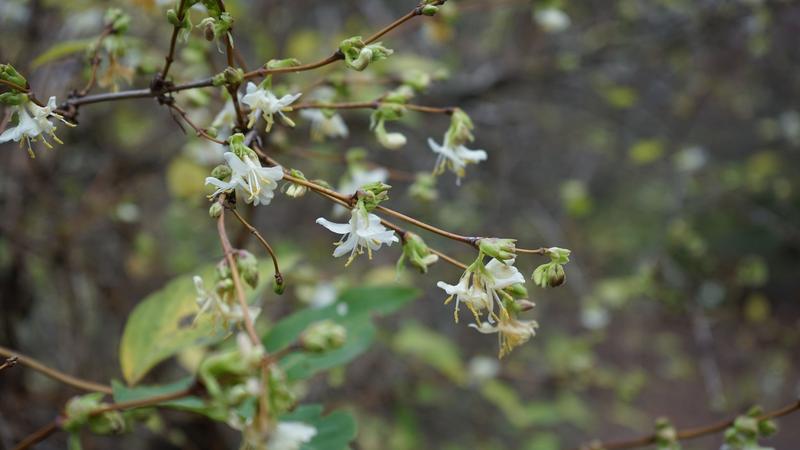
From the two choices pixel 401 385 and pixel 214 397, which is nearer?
pixel 214 397

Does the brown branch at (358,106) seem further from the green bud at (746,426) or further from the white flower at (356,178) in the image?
the green bud at (746,426)

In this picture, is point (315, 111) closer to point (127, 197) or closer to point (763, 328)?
point (127, 197)

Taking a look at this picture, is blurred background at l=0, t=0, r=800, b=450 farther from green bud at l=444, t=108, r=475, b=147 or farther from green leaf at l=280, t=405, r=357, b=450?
green leaf at l=280, t=405, r=357, b=450

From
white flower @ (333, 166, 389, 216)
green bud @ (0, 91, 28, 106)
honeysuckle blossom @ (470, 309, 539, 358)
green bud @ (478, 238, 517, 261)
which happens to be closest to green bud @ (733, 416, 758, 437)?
honeysuckle blossom @ (470, 309, 539, 358)

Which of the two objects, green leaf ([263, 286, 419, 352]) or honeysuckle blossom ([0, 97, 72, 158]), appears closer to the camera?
honeysuckle blossom ([0, 97, 72, 158])

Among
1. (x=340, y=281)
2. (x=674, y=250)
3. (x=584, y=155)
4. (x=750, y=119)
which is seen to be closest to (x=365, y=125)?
(x=340, y=281)

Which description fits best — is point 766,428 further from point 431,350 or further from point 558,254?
point 431,350

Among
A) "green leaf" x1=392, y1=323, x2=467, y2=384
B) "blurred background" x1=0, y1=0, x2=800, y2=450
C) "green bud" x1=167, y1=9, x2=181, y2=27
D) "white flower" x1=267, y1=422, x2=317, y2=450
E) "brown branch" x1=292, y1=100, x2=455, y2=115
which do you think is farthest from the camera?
"green leaf" x1=392, y1=323, x2=467, y2=384
